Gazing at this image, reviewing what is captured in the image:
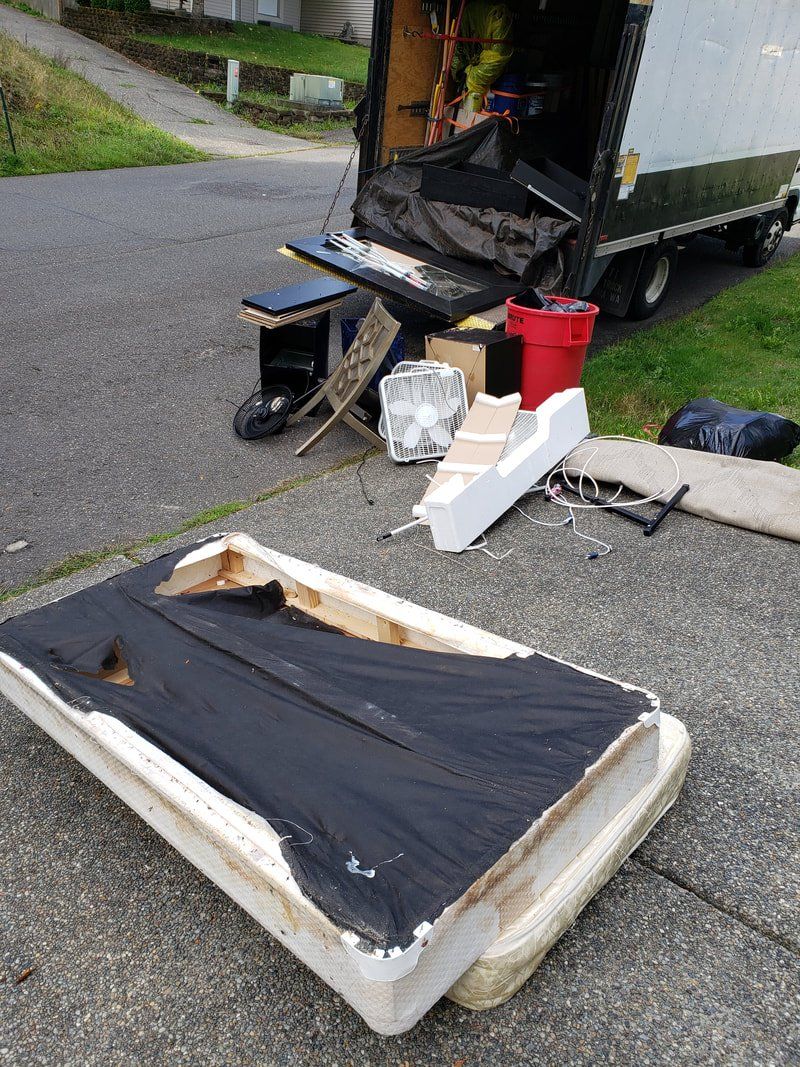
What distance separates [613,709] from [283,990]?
1167mm

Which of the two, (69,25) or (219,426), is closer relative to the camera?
(219,426)

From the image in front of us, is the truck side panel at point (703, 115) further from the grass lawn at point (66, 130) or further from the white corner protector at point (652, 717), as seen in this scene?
the grass lawn at point (66, 130)

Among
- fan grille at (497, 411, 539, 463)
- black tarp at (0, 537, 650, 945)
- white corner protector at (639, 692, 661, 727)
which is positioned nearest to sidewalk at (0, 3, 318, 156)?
fan grille at (497, 411, 539, 463)

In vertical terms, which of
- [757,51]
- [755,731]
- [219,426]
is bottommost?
[219,426]

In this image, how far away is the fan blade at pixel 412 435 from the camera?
5.48m

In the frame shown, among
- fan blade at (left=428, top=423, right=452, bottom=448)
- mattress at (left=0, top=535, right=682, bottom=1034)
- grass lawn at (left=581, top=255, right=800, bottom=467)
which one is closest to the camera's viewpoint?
mattress at (left=0, top=535, right=682, bottom=1034)

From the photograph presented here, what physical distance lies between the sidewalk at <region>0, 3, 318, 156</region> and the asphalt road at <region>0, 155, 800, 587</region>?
5080 mm

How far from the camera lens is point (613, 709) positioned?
248cm

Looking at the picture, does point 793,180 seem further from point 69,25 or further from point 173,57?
point 69,25

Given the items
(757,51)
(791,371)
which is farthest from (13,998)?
(757,51)

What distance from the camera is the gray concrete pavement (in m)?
2.08

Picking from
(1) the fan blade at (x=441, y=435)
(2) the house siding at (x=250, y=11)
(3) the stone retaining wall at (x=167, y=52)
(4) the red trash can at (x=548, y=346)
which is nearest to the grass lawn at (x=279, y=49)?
(3) the stone retaining wall at (x=167, y=52)

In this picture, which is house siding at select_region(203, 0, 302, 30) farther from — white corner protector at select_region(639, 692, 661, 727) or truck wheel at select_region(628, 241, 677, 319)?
white corner protector at select_region(639, 692, 661, 727)

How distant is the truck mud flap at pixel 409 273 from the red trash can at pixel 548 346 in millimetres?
641
